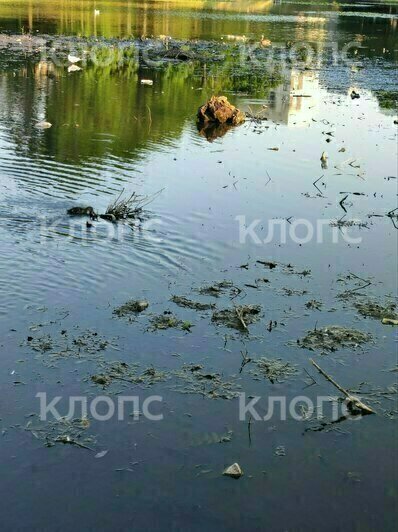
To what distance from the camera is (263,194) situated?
1448cm

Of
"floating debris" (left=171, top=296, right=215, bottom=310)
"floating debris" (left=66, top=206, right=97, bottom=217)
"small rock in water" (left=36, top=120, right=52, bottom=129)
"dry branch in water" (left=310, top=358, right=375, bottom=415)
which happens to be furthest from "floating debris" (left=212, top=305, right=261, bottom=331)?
"small rock in water" (left=36, top=120, right=52, bottom=129)

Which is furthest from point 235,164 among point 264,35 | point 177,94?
point 264,35

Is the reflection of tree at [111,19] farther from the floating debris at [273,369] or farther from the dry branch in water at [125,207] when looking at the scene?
the floating debris at [273,369]

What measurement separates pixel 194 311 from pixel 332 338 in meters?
1.66

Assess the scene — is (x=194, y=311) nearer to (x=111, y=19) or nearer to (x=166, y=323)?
(x=166, y=323)

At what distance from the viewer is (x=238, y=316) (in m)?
9.16

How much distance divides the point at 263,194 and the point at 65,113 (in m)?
7.54

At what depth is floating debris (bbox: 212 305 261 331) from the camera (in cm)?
908

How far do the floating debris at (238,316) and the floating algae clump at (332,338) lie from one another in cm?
69

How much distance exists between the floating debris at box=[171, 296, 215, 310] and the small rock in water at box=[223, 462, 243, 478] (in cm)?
311

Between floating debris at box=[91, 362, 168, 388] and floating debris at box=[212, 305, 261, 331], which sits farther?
floating debris at box=[212, 305, 261, 331]

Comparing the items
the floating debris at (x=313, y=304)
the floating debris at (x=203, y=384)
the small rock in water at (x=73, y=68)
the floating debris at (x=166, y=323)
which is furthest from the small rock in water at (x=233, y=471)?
the small rock in water at (x=73, y=68)

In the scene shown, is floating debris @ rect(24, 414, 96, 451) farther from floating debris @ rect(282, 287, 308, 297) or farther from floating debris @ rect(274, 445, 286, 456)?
floating debris @ rect(282, 287, 308, 297)

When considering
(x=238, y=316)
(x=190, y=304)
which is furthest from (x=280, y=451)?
(x=190, y=304)
